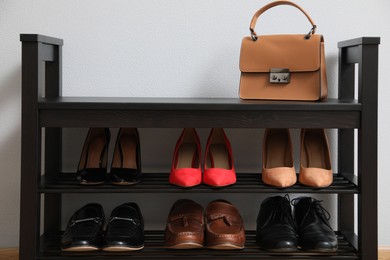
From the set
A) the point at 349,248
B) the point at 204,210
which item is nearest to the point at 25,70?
the point at 204,210

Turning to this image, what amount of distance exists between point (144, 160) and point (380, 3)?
3.44 feet

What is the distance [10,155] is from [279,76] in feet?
3.38

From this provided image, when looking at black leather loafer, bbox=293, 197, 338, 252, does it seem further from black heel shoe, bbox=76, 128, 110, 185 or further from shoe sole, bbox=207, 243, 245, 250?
black heel shoe, bbox=76, 128, 110, 185

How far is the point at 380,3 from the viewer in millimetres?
2018

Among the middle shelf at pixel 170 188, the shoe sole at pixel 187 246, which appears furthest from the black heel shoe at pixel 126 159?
the shoe sole at pixel 187 246

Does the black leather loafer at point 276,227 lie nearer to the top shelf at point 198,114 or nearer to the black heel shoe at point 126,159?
the top shelf at point 198,114

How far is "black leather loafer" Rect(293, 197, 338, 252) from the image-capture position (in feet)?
5.53

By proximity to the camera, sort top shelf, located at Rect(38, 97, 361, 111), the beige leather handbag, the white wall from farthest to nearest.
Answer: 1. the white wall
2. the beige leather handbag
3. top shelf, located at Rect(38, 97, 361, 111)

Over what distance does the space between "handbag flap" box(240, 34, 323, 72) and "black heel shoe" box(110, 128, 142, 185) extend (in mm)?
457

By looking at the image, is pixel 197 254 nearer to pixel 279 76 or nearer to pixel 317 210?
pixel 317 210

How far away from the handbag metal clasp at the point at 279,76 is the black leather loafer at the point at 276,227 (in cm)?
40

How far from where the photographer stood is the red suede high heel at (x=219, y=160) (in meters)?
1.73

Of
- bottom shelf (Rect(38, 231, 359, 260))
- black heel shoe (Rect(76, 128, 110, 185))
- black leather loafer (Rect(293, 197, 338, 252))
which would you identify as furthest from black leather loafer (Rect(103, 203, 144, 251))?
black leather loafer (Rect(293, 197, 338, 252))

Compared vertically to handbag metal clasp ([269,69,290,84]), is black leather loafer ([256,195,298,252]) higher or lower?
lower
